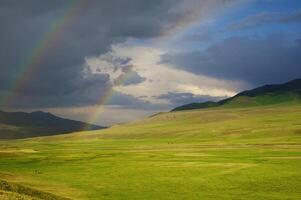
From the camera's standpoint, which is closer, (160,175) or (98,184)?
(98,184)

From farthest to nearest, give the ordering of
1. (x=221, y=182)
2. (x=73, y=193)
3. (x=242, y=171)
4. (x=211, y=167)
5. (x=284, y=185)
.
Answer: (x=211, y=167) → (x=242, y=171) → (x=221, y=182) → (x=284, y=185) → (x=73, y=193)

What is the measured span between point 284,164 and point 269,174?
46.9 ft

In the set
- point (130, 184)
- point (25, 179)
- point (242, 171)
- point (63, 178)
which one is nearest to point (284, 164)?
point (242, 171)

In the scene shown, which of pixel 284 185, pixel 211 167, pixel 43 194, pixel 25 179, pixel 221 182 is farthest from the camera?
pixel 211 167

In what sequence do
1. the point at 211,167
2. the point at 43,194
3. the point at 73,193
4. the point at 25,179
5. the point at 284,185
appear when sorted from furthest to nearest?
the point at 211,167
the point at 25,179
the point at 284,185
the point at 73,193
the point at 43,194

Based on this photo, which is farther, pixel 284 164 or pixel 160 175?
pixel 284 164

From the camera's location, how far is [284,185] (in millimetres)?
56344

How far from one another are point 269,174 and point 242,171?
19.4 ft

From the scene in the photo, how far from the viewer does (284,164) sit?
260 feet

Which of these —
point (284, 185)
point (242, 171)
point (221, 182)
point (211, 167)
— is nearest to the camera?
point (284, 185)

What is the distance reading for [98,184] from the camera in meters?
60.6

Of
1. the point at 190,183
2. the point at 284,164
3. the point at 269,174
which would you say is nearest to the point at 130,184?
the point at 190,183

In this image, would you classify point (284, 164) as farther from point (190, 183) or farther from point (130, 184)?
point (130, 184)

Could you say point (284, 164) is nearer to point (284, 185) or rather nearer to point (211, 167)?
point (211, 167)
